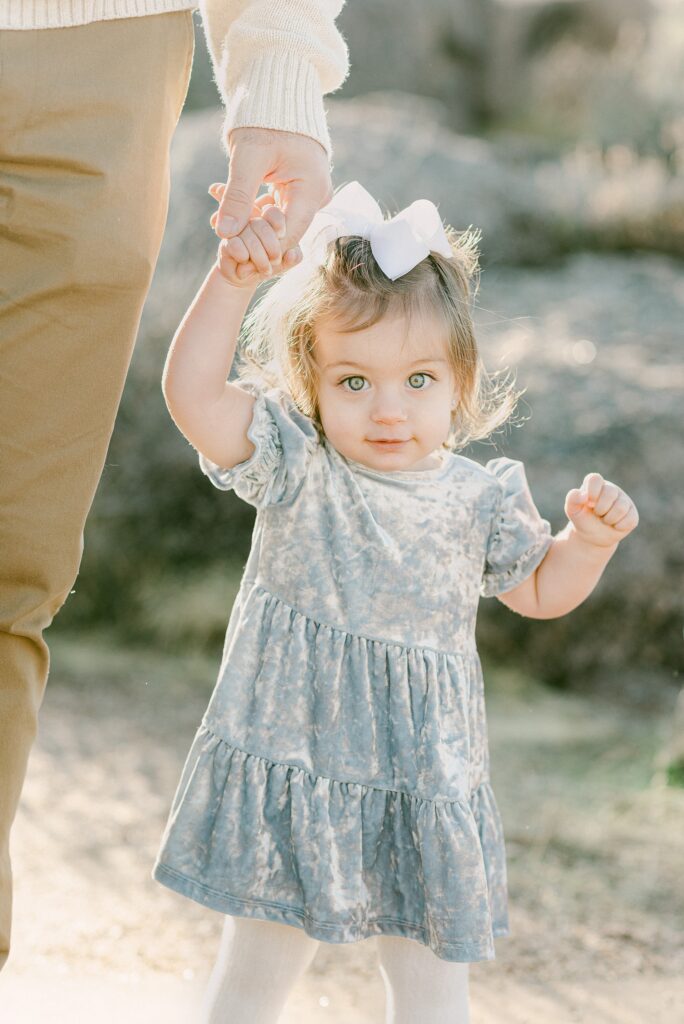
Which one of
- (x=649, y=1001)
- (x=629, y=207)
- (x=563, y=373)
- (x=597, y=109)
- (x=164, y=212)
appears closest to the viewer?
(x=164, y=212)

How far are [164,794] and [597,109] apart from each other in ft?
19.9

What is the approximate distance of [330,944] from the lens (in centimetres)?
240

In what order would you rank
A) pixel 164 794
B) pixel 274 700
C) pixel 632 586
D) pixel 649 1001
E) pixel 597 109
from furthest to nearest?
pixel 597 109 → pixel 632 586 → pixel 164 794 → pixel 649 1001 → pixel 274 700

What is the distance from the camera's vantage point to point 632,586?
3.84 metres

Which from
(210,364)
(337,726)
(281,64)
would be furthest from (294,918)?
(281,64)

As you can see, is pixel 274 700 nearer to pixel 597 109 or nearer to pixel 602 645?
pixel 602 645

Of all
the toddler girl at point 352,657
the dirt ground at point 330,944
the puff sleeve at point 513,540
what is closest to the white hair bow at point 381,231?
the toddler girl at point 352,657

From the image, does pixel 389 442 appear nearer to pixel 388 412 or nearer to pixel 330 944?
pixel 388 412

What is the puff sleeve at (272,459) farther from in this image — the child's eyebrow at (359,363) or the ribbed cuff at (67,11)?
the ribbed cuff at (67,11)

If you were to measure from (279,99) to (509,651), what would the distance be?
2.52 meters

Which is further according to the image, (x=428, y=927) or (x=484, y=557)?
(x=484, y=557)

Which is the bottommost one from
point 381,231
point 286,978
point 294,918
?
point 286,978

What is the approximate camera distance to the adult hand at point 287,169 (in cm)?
170

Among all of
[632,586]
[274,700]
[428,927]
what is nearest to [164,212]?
[274,700]
